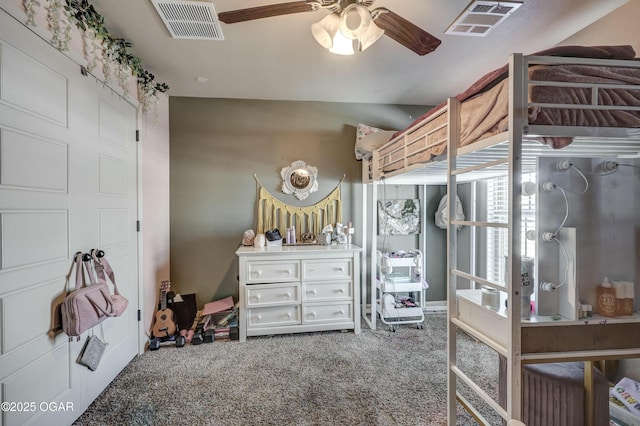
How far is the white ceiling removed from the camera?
176 centimetres

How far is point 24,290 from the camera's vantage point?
1.34m

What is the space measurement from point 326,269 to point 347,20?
6.92ft

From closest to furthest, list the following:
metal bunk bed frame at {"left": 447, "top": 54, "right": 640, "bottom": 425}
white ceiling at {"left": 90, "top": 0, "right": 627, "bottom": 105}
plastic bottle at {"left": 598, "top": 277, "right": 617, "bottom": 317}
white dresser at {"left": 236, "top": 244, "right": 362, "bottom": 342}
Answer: metal bunk bed frame at {"left": 447, "top": 54, "right": 640, "bottom": 425} → plastic bottle at {"left": 598, "top": 277, "right": 617, "bottom": 317} → white ceiling at {"left": 90, "top": 0, "right": 627, "bottom": 105} → white dresser at {"left": 236, "top": 244, "right": 362, "bottom": 342}

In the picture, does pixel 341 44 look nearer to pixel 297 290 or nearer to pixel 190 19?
pixel 190 19

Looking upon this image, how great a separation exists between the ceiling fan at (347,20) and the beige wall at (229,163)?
1.79 m

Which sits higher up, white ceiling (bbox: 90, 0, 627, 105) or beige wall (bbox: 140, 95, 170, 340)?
white ceiling (bbox: 90, 0, 627, 105)

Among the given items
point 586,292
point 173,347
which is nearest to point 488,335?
point 586,292

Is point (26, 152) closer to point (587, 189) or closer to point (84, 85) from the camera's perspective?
point (84, 85)

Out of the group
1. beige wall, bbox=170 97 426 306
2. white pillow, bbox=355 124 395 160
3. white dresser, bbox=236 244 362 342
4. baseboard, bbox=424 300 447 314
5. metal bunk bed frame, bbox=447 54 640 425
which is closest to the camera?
metal bunk bed frame, bbox=447 54 640 425

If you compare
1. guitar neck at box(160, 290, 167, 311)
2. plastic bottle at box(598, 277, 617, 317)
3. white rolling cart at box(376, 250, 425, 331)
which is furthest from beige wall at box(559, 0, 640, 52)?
guitar neck at box(160, 290, 167, 311)

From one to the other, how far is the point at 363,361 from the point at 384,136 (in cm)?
218

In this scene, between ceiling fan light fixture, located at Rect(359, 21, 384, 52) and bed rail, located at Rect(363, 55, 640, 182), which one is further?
ceiling fan light fixture, located at Rect(359, 21, 384, 52)

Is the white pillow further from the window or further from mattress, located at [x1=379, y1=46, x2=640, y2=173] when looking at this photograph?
mattress, located at [x1=379, y1=46, x2=640, y2=173]

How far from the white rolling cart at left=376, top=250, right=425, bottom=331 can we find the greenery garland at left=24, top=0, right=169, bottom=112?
2920 millimetres
